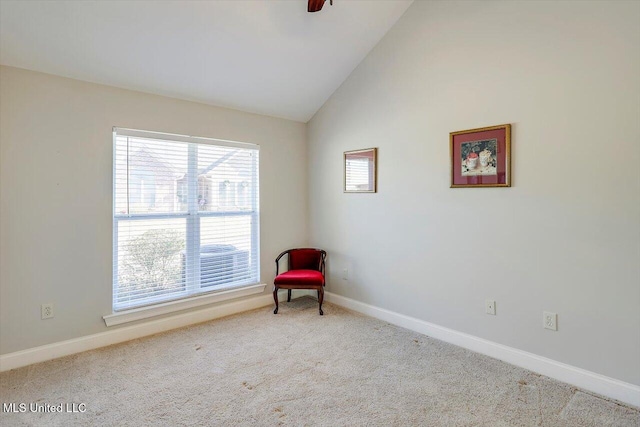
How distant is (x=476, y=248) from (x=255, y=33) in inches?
106

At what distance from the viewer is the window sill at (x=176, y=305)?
299 cm

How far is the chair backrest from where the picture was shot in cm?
411

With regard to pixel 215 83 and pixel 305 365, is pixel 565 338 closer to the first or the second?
pixel 305 365

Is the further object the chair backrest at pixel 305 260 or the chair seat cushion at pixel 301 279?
the chair backrest at pixel 305 260

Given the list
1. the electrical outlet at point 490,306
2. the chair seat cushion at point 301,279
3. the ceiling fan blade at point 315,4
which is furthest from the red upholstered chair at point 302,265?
the ceiling fan blade at point 315,4

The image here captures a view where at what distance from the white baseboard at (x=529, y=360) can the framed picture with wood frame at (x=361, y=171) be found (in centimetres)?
135

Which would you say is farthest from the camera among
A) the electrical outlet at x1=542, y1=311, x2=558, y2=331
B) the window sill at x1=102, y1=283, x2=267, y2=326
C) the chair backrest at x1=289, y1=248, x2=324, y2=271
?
the chair backrest at x1=289, y1=248, x2=324, y2=271

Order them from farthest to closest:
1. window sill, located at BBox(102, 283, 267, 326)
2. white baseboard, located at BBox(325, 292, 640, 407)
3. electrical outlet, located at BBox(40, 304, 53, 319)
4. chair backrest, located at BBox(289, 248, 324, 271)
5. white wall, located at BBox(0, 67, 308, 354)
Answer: chair backrest, located at BBox(289, 248, 324, 271) → window sill, located at BBox(102, 283, 267, 326) → electrical outlet, located at BBox(40, 304, 53, 319) → white wall, located at BBox(0, 67, 308, 354) → white baseboard, located at BBox(325, 292, 640, 407)

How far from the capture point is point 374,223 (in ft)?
11.8

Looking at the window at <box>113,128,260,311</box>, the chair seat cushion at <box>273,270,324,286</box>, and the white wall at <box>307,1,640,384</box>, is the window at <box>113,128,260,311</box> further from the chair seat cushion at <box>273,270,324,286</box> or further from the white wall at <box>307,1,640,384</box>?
the white wall at <box>307,1,640,384</box>

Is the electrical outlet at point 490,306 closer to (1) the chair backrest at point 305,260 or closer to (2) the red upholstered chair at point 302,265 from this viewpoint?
(2) the red upholstered chair at point 302,265
